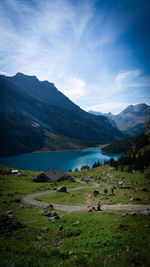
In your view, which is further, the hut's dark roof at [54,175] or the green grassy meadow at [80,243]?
the hut's dark roof at [54,175]

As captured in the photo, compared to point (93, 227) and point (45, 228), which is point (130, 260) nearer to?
point (93, 227)

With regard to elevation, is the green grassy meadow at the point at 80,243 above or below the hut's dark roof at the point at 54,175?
above

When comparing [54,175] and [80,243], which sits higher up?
[80,243]

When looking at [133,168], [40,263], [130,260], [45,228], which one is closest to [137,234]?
[130,260]

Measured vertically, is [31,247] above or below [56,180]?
above

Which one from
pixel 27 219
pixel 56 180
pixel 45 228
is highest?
pixel 45 228

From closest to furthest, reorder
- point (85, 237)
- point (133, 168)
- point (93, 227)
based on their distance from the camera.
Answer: point (85, 237), point (93, 227), point (133, 168)

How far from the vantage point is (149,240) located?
39.4ft

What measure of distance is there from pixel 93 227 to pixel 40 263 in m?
9.06

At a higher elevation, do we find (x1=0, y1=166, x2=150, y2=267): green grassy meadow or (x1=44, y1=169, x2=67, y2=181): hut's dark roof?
(x1=0, y1=166, x2=150, y2=267): green grassy meadow

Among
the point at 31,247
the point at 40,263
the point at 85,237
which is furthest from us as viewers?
the point at 85,237

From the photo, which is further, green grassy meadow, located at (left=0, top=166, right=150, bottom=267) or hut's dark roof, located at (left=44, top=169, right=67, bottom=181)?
hut's dark roof, located at (left=44, top=169, right=67, bottom=181)

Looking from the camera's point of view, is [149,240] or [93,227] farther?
[93,227]

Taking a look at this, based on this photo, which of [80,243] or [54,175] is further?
[54,175]
